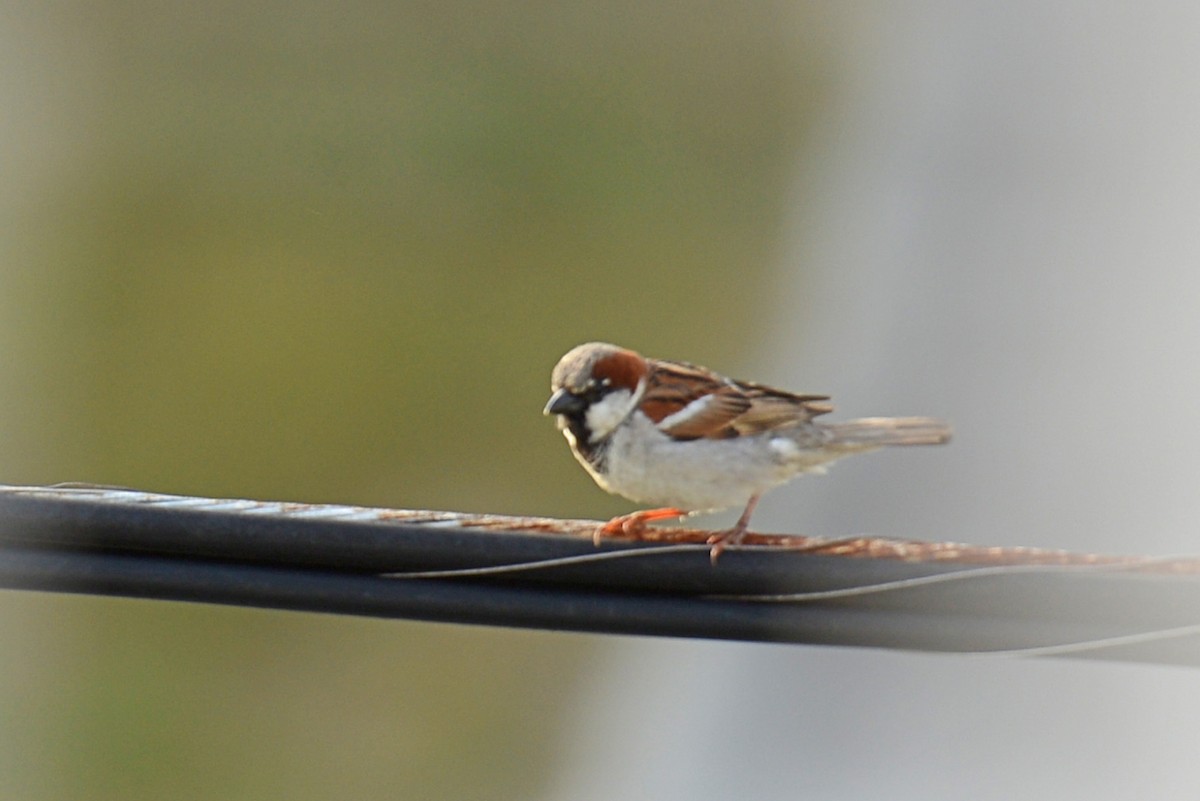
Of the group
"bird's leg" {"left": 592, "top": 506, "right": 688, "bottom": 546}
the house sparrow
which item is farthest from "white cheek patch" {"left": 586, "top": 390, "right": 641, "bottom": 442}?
"bird's leg" {"left": 592, "top": 506, "right": 688, "bottom": 546}

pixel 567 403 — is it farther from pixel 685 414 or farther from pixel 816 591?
pixel 816 591

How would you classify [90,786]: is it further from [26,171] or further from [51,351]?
[26,171]

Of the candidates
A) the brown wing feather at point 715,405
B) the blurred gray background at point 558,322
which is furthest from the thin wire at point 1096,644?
the blurred gray background at point 558,322

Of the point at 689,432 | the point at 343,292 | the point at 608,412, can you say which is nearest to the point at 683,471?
the point at 689,432

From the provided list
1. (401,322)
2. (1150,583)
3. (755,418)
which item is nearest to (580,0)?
(401,322)

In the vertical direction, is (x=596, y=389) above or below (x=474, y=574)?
above

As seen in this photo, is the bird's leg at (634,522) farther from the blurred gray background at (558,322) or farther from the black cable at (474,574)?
the blurred gray background at (558,322)

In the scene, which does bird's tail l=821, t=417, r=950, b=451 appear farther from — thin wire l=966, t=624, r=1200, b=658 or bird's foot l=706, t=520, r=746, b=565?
thin wire l=966, t=624, r=1200, b=658
